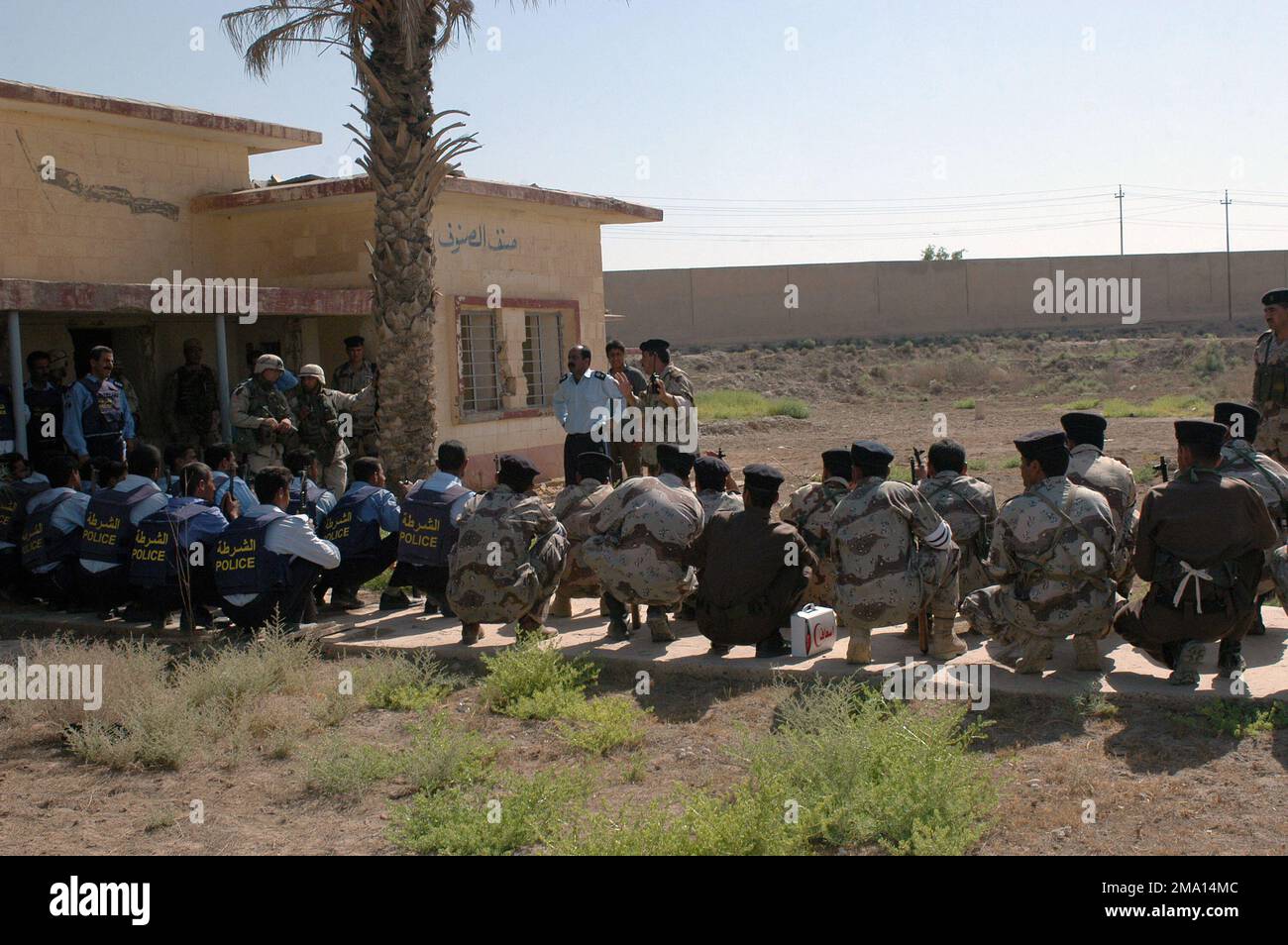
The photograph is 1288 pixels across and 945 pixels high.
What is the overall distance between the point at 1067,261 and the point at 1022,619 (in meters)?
42.6

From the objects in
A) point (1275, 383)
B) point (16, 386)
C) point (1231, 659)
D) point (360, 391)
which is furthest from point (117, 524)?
point (1275, 383)

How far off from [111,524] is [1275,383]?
8.50 m

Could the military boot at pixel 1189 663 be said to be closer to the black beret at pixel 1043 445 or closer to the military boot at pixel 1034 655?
the military boot at pixel 1034 655

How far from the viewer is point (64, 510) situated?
9023 mm

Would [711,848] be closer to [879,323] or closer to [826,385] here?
[826,385]

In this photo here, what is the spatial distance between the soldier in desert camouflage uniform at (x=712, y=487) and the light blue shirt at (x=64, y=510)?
4.75 metres

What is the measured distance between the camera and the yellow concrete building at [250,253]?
12.9m

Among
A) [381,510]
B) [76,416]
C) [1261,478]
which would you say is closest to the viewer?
[1261,478]

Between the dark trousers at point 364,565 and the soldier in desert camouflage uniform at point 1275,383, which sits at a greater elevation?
the soldier in desert camouflage uniform at point 1275,383

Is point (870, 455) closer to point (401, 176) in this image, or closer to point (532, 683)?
point (532, 683)

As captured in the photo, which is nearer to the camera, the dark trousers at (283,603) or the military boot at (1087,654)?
the military boot at (1087,654)

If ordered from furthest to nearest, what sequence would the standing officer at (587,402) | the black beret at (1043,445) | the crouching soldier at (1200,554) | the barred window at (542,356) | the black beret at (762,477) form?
1. the barred window at (542,356)
2. the standing officer at (587,402)
3. the black beret at (762,477)
4. the black beret at (1043,445)
5. the crouching soldier at (1200,554)

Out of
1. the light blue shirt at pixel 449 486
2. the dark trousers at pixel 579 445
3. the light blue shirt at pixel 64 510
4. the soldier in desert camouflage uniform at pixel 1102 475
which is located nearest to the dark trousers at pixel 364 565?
the light blue shirt at pixel 449 486

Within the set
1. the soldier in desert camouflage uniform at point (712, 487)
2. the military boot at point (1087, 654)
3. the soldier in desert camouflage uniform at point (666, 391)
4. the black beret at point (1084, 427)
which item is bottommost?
the military boot at point (1087, 654)
